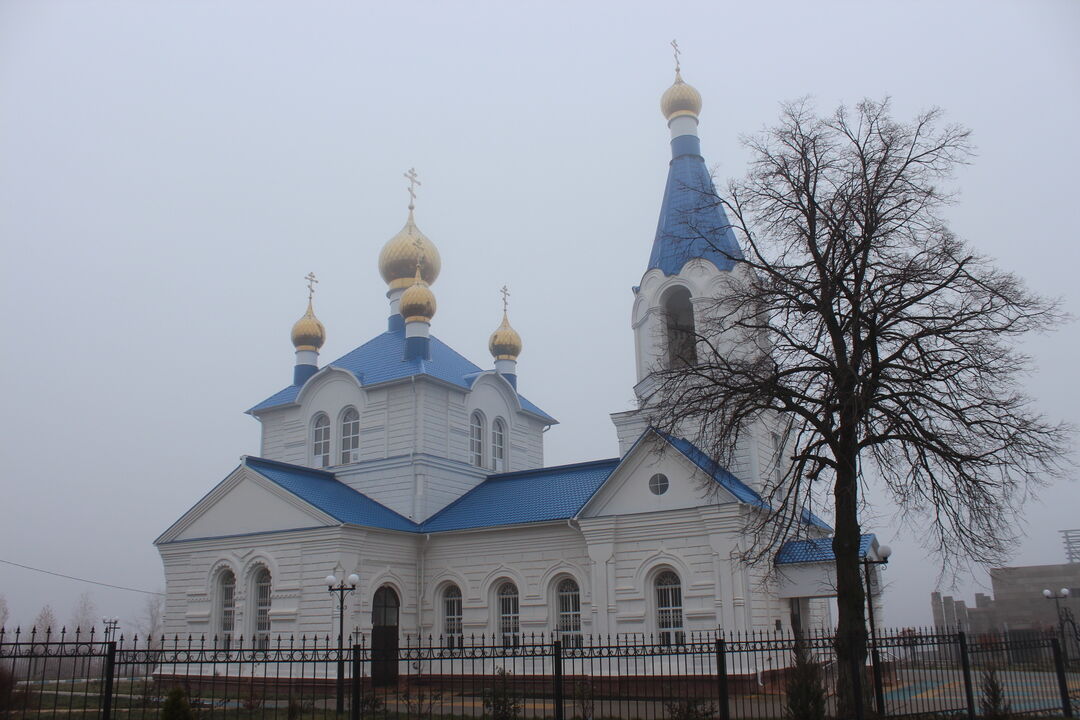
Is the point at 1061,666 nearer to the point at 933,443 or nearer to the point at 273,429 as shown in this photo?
the point at 933,443

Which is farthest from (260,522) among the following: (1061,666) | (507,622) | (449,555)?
(1061,666)

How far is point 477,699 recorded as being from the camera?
17875mm

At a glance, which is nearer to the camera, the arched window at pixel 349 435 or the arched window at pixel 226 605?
Answer: the arched window at pixel 226 605

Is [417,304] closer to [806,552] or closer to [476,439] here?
[476,439]

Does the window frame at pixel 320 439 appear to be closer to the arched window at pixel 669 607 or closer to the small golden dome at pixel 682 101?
the arched window at pixel 669 607

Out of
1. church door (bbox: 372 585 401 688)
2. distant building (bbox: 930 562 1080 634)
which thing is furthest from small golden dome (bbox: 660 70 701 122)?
distant building (bbox: 930 562 1080 634)

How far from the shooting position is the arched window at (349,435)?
25172 millimetres

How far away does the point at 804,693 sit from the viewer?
393 inches

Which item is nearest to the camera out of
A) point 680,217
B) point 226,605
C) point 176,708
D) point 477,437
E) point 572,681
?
point 176,708

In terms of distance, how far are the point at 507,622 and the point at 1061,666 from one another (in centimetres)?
1226

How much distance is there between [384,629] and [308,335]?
1115 centimetres

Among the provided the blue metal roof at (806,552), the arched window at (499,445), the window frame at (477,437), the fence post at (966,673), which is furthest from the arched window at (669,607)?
the arched window at (499,445)

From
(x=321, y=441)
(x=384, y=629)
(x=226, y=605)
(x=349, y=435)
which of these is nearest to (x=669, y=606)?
(x=384, y=629)

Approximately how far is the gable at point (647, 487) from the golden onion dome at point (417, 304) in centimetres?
897
